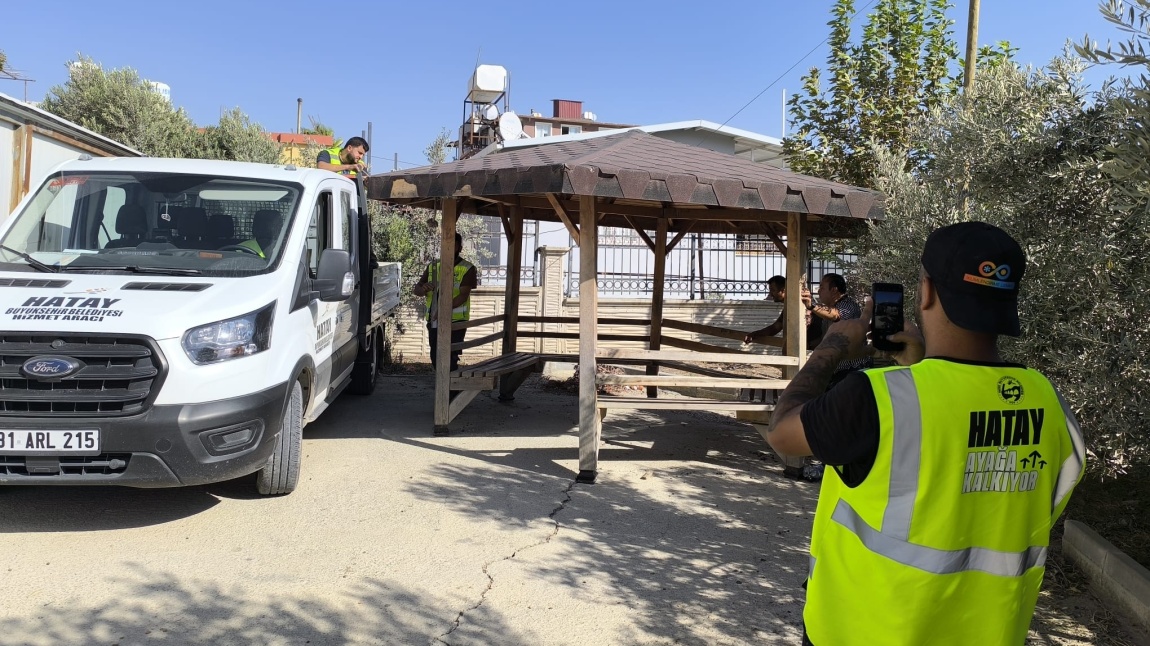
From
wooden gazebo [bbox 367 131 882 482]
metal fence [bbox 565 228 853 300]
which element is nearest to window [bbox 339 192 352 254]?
wooden gazebo [bbox 367 131 882 482]

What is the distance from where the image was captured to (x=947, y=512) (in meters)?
1.81

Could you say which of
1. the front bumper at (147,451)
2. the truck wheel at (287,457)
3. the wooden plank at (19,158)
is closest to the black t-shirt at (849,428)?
the front bumper at (147,451)

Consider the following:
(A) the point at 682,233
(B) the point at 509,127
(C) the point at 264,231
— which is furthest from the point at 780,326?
(B) the point at 509,127

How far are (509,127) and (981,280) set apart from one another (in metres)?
16.2

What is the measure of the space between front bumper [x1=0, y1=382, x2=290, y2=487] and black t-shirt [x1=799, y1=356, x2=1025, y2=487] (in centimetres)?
361

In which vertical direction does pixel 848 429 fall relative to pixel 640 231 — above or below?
below

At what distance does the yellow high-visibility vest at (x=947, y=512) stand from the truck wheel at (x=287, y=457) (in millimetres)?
4098

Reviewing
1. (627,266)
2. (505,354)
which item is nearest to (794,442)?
(505,354)

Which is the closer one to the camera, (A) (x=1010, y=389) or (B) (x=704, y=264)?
(A) (x=1010, y=389)

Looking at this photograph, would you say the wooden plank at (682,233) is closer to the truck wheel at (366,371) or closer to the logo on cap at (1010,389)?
the truck wheel at (366,371)

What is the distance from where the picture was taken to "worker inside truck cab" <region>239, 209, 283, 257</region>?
18.3 feet

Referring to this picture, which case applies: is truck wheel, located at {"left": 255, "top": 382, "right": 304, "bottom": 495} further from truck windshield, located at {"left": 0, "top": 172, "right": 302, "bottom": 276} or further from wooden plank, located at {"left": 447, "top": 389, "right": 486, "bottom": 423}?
wooden plank, located at {"left": 447, "top": 389, "right": 486, "bottom": 423}

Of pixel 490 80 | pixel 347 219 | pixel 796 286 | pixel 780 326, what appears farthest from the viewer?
pixel 490 80

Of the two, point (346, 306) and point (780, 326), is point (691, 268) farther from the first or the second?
point (346, 306)
